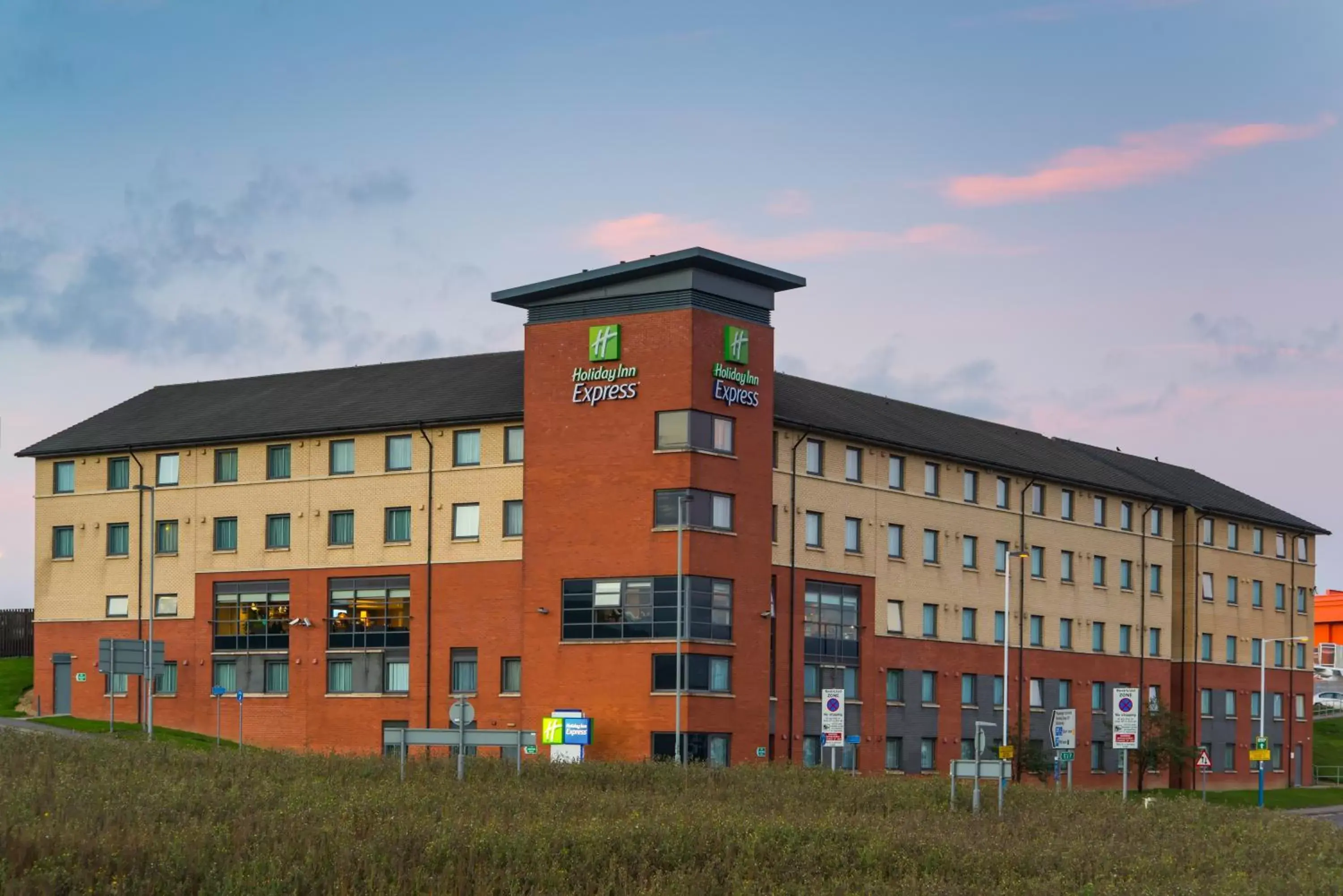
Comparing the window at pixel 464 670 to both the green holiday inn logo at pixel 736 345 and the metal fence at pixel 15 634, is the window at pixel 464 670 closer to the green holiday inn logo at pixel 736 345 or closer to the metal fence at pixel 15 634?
the green holiday inn logo at pixel 736 345

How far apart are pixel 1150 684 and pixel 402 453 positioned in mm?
40314

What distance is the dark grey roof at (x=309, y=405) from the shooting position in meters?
77.8

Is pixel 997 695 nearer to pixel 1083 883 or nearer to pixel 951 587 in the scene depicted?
pixel 951 587

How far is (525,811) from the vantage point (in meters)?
36.5

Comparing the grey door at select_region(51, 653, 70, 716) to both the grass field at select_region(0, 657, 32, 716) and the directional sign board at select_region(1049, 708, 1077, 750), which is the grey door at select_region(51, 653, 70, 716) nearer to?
the grass field at select_region(0, 657, 32, 716)

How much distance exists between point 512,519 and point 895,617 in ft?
56.3

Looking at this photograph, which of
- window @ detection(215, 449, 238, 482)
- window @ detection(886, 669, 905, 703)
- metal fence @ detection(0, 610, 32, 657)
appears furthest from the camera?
metal fence @ detection(0, 610, 32, 657)

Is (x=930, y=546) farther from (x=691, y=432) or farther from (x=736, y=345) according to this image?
(x=691, y=432)

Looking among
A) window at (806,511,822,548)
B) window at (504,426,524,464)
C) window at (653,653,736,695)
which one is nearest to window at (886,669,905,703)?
window at (806,511,822,548)

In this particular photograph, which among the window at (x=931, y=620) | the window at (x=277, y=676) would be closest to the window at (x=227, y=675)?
the window at (x=277, y=676)

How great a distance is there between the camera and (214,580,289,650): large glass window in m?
79.6

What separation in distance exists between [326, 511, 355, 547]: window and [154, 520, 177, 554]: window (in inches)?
311

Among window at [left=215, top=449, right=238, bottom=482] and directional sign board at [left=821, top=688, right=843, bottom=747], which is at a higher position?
window at [left=215, top=449, right=238, bottom=482]

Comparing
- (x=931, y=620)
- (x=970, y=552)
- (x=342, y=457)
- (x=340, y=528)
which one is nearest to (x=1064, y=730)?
(x=931, y=620)
